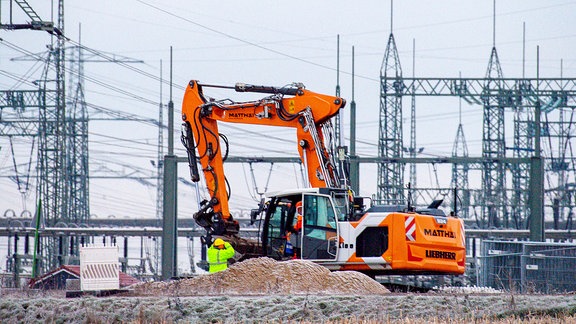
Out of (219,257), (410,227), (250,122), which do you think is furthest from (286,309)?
(250,122)

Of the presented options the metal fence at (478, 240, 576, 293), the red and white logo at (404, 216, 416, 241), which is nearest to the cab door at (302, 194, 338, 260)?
the red and white logo at (404, 216, 416, 241)

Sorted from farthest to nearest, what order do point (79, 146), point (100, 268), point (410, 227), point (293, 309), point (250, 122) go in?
1. point (79, 146)
2. point (250, 122)
3. point (410, 227)
4. point (100, 268)
5. point (293, 309)

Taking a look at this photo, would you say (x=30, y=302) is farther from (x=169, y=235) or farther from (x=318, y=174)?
(x=169, y=235)

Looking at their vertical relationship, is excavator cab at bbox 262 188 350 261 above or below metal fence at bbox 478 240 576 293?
above

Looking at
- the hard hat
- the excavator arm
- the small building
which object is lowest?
the small building

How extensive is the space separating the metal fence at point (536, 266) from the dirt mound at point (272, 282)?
Answer: 7.83 meters

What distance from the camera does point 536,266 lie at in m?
26.1

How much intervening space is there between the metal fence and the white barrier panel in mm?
10506

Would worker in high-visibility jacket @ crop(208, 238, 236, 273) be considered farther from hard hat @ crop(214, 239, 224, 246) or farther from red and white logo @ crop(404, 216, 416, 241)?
red and white logo @ crop(404, 216, 416, 241)

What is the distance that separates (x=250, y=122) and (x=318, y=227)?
15.0 ft

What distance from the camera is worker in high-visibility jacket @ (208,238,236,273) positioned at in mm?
23500

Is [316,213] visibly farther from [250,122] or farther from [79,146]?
[79,146]

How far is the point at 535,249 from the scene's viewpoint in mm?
27109

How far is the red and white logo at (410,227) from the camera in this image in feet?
68.9
